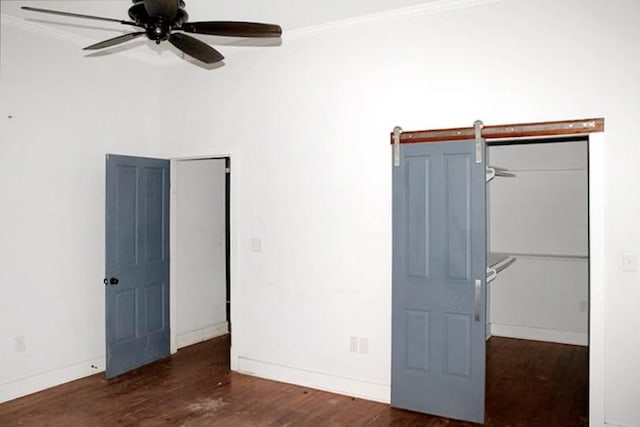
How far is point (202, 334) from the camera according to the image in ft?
18.8

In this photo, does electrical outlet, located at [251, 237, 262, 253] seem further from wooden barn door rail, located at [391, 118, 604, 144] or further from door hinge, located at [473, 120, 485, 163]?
door hinge, located at [473, 120, 485, 163]

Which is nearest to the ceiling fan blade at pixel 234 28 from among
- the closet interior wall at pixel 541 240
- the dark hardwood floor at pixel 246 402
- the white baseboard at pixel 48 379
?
the dark hardwood floor at pixel 246 402

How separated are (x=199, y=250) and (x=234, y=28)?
3.41 m

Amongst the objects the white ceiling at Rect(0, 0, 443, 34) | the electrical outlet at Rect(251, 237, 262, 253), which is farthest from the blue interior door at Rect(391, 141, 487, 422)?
the electrical outlet at Rect(251, 237, 262, 253)

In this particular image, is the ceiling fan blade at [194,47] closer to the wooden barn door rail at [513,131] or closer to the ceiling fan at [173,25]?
the ceiling fan at [173,25]

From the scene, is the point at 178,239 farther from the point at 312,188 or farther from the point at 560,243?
the point at 560,243

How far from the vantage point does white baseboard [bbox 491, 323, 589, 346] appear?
18.1 ft

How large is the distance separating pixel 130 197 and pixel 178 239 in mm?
871

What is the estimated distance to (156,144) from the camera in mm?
5234

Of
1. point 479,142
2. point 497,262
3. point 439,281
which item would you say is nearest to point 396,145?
point 479,142

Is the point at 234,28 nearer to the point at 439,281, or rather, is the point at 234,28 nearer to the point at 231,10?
the point at 231,10

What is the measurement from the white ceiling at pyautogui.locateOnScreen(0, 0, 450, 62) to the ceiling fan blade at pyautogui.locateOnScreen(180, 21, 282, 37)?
0.98 meters

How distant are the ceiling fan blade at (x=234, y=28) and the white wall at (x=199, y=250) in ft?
8.60

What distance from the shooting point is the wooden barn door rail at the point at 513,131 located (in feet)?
10.7
